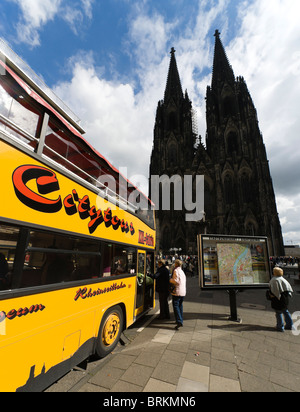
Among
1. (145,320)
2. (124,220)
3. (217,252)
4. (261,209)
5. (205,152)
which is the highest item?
(205,152)

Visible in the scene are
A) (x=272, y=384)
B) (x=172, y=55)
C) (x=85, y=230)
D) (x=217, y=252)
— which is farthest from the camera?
(x=172, y=55)

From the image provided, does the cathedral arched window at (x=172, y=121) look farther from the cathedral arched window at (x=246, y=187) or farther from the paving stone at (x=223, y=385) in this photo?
the paving stone at (x=223, y=385)

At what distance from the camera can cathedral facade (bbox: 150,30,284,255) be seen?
32.9 meters

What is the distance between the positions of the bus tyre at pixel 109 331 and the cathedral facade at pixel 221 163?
88.1ft

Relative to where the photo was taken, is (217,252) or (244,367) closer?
(244,367)

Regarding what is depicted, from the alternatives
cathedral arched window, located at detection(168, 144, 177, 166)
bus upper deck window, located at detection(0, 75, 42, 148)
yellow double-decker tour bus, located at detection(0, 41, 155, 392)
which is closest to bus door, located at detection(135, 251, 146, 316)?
yellow double-decker tour bus, located at detection(0, 41, 155, 392)

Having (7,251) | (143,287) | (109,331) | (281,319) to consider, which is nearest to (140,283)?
(143,287)

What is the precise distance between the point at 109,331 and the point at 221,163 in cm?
3795

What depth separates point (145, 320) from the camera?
5.55 m

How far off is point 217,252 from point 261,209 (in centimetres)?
3158

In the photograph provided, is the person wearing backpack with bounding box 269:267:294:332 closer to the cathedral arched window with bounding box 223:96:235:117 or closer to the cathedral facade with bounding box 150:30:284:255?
the cathedral facade with bounding box 150:30:284:255

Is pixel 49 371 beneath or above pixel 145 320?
above
